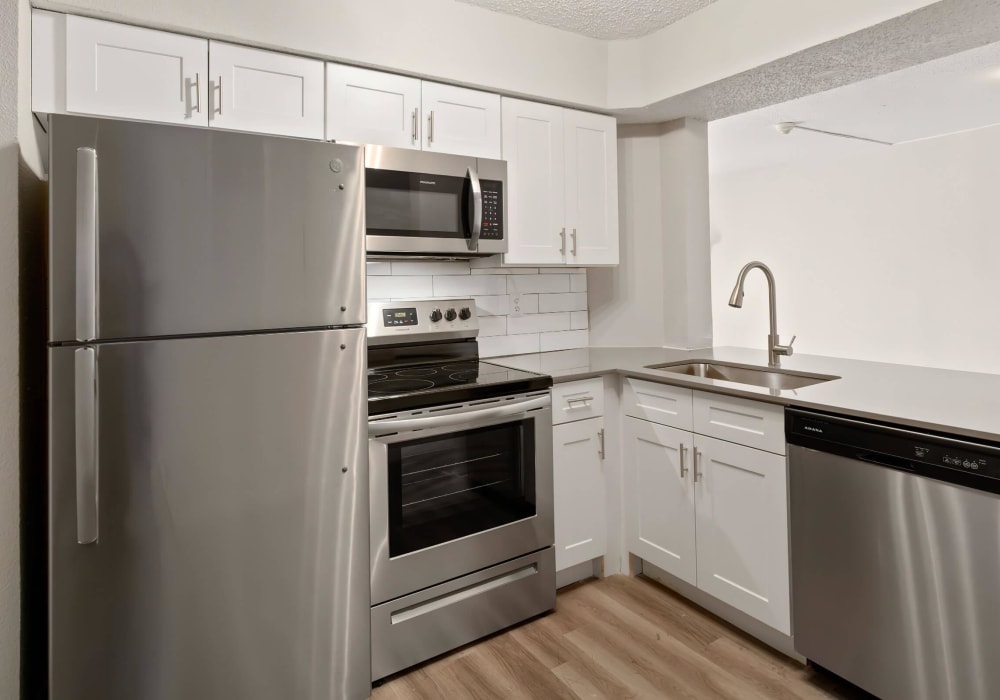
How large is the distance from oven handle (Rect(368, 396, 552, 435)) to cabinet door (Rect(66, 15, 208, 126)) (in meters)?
1.17

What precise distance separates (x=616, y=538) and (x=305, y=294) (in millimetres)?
1740

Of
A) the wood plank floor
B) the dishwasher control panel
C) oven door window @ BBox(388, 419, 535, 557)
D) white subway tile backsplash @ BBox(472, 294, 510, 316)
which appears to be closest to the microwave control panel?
white subway tile backsplash @ BBox(472, 294, 510, 316)

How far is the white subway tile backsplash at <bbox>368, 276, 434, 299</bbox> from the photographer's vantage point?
2412mm

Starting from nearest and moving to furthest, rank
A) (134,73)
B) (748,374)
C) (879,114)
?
(134,73) → (748,374) → (879,114)

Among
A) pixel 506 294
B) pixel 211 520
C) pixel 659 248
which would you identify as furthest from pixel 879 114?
pixel 211 520

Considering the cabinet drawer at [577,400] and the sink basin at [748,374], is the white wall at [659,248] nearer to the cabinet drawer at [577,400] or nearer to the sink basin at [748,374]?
the sink basin at [748,374]

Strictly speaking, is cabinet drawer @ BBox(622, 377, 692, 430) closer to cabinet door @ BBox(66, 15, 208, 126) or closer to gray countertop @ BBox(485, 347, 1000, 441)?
gray countertop @ BBox(485, 347, 1000, 441)

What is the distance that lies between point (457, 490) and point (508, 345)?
39.8 inches

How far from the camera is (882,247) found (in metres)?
5.48

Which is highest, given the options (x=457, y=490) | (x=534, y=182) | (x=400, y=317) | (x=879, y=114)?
(x=879, y=114)

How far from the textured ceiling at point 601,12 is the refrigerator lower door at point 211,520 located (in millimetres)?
1660

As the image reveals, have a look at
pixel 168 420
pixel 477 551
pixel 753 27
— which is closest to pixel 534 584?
pixel 477 551

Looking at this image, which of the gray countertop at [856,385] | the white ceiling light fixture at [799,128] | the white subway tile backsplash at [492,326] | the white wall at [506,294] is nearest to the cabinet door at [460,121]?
the white wall at [506,294]

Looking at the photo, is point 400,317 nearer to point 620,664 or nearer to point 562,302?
point 562,302
